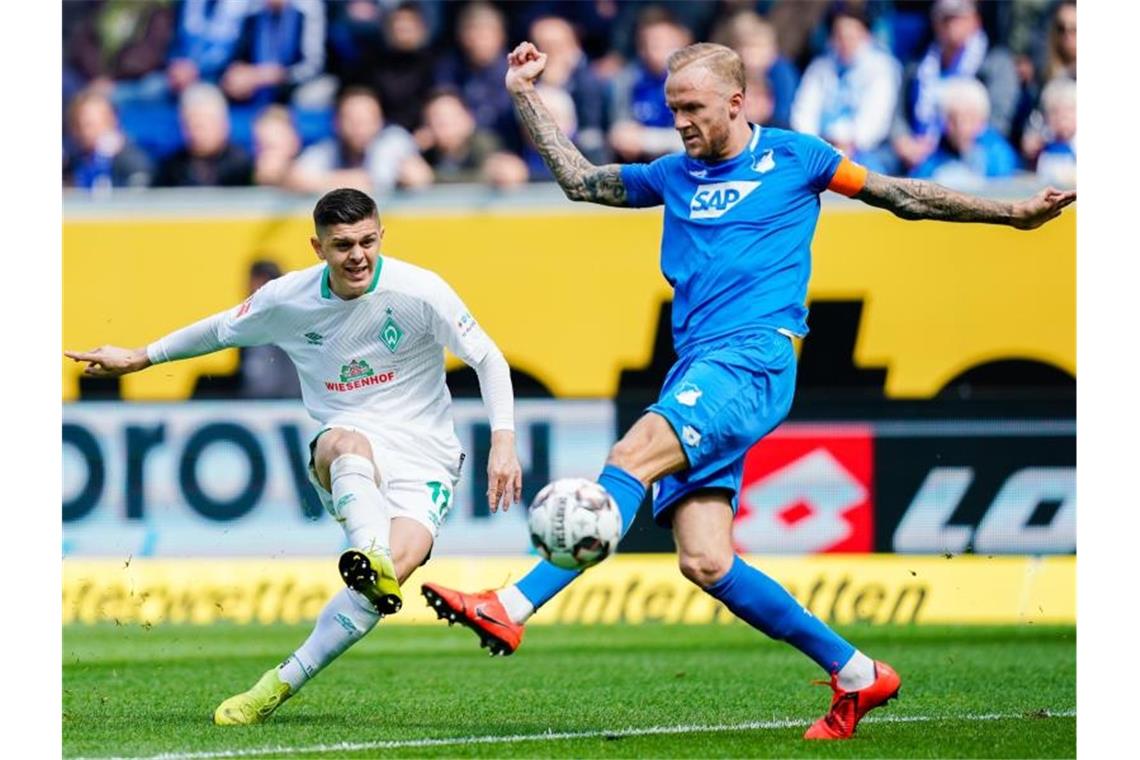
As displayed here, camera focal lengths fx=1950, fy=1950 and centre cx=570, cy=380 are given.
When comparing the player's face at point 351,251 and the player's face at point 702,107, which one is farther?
the player's face at point 351,251

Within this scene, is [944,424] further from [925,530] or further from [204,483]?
[204,483]

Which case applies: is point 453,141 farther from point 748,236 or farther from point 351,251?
Answer: point 748,236

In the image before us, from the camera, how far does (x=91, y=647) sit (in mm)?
11133

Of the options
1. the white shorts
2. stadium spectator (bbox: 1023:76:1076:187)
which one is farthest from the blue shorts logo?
stadium spectator (bbox: 1023:76:1076:187)

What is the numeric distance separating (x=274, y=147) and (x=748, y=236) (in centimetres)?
767

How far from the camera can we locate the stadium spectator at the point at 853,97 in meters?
13.7

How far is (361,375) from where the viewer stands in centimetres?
797

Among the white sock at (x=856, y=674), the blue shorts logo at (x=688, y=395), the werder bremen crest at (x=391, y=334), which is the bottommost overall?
the white sock at (x=856, y=674)

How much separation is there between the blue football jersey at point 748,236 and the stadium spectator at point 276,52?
8.46m

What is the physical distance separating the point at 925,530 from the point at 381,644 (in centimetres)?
345

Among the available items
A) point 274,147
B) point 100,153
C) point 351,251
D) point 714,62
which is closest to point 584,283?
point 274,147

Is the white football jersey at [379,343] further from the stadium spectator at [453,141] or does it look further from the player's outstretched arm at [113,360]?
the stadium spectator at [453,141]

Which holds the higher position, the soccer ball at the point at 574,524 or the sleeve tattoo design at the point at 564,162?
the sleeve tattoo design at the point at 564,162

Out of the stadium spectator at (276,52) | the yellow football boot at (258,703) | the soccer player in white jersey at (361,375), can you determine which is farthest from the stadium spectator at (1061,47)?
the yellow football boot at (258,703)
